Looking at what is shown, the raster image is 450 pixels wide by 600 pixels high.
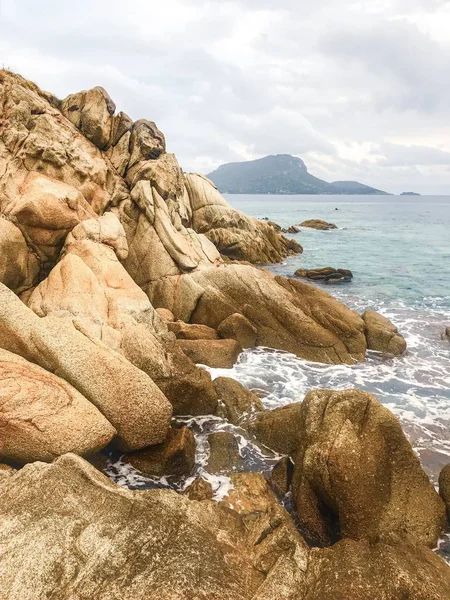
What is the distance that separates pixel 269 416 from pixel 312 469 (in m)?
3.92

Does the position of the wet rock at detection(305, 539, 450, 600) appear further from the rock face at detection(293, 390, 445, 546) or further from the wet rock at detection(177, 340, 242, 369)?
the wet rock at detection(177, 340, 242, 369)

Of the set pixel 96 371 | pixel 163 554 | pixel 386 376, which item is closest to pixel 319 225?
pixel 386 376

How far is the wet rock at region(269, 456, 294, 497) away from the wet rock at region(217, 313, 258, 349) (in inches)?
366

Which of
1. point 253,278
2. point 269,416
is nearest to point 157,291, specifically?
point 253,278

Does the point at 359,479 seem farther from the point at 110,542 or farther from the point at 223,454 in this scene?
the point at 110,542

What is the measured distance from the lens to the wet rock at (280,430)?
507 inches

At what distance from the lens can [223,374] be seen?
59.3 ft

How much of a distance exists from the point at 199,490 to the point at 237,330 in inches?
433

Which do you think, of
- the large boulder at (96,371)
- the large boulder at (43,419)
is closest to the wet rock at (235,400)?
the large boulder at (96,371)

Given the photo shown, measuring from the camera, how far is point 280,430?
13086 millimetres

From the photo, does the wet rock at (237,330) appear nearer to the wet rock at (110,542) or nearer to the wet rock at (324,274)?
the wet rock at (110,542)

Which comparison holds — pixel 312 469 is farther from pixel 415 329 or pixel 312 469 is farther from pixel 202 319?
pixel 415 329

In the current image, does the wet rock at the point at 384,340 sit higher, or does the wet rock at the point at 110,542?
the wet rock at the point at 110,542

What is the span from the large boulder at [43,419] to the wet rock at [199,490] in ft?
8.27
